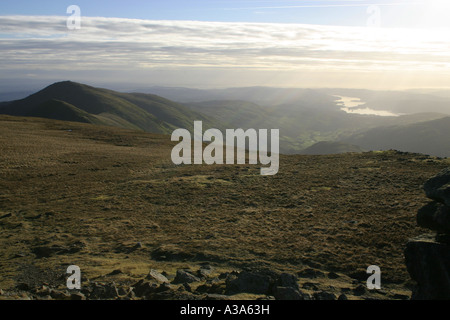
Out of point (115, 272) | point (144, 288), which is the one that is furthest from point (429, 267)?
point (115, 272)

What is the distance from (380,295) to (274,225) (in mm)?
10328

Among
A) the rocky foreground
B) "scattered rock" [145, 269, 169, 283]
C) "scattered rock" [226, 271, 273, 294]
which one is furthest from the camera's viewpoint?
"scattered rock" [145, 269, 169, 283]

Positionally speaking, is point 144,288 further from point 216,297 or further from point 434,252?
point 434,252

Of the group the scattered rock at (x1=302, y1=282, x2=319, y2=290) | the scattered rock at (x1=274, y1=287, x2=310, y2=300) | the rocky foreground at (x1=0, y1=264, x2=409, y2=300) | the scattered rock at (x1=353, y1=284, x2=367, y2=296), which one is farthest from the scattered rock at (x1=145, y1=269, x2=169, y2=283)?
the scattered rock at (x1=353, y1=284, x2=367, y2=296)

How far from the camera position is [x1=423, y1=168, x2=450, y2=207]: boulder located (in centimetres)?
1360

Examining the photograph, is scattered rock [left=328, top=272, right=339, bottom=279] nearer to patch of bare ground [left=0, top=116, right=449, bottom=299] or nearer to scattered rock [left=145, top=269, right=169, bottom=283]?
patch of bare ground [left=0, top=116, right=449, bottom=299]

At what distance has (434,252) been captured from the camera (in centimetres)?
1354

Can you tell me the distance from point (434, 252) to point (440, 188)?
2.57 m

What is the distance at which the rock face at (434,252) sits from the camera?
13.1 meters

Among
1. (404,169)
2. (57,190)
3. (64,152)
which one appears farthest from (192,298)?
(64,152)

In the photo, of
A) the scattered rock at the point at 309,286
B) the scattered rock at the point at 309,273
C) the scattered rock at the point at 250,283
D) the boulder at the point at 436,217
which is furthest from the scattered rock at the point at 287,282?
the boulder at the point at 436,217

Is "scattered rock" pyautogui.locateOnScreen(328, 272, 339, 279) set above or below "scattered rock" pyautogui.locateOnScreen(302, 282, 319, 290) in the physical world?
below

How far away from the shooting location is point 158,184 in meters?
37.0

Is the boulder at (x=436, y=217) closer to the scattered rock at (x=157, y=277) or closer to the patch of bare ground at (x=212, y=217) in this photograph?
the patch of bare ground at (x=212, y=217)
